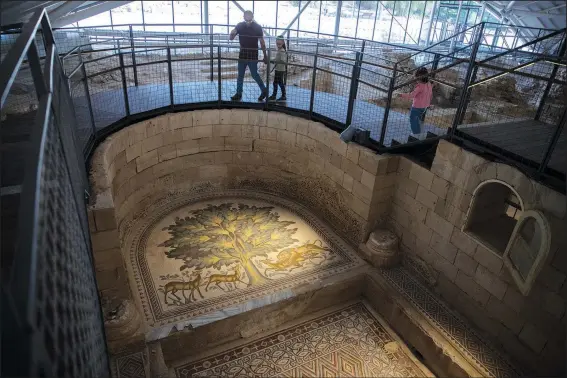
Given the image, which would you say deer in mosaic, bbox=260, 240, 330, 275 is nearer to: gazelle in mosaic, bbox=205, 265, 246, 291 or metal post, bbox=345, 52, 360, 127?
gazelle in mosaic, bbox=205, 265, 246, 291

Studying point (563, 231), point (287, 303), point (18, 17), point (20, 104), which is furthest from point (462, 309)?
point (18, 17)

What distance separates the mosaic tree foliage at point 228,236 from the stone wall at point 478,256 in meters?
1.79

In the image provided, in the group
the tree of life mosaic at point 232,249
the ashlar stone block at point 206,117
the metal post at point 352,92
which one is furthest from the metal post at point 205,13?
the metal post at point 352,92

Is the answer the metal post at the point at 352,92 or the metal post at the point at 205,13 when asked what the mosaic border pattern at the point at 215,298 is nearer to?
the metal post at the point at 352,92

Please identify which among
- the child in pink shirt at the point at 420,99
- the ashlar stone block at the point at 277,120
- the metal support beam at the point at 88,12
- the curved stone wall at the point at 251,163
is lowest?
the curved stone wall at the point at 251,163

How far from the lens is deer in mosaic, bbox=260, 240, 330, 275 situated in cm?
517

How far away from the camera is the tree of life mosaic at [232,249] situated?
15.8 feet

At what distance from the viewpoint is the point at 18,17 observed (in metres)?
8.07

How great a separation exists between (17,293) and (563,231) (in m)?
3.99

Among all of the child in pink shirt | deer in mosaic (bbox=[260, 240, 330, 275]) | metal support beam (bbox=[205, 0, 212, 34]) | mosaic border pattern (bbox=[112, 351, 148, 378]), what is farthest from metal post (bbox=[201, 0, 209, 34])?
mosaic border pattern (bbox=[112, 351, 148, 378])

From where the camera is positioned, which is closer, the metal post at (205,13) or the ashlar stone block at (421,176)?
the ashlar stone block at (421,176)

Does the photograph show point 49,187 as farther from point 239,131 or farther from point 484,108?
point 484,108

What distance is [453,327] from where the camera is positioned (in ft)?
14.5

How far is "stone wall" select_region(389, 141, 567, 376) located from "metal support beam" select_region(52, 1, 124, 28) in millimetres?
11396
